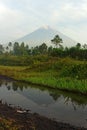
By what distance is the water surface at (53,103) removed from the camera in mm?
20141

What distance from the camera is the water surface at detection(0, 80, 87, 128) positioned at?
2014 cm

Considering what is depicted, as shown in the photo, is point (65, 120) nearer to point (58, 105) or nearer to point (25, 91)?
point (58, 105)

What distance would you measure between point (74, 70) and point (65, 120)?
2065 cm

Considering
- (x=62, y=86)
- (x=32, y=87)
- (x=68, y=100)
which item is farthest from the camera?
(x=32, y=87)

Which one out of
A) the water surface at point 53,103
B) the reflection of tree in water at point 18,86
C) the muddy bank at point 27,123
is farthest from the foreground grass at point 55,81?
the muddy bank at point 27,123

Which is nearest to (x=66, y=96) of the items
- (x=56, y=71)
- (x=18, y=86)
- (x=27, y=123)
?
(x=18, y=86)

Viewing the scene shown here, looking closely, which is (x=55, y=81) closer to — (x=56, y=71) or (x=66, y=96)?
(x=66, y=96)

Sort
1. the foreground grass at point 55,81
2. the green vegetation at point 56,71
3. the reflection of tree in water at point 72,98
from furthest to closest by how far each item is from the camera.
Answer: the green vegetation at point 56,71 < the foreground grass at point 55,81 < the reflection of tree in water at point 72,98

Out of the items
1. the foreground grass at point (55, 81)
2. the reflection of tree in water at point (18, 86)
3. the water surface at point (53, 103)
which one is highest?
the foreground grass at point (55, 81)

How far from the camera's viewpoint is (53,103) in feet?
85.7

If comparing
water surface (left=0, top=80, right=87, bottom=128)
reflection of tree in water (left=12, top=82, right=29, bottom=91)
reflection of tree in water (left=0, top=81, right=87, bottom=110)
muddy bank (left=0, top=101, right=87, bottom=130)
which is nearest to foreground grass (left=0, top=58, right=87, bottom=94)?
reflection of tree in water (left=0, top=81, right=87, bottom=110)

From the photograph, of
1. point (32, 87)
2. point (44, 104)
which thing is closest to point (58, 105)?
point (44, 104)

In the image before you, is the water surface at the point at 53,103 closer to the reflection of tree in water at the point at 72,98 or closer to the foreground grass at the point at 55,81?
the reflection of tree in water at the point at 72,98

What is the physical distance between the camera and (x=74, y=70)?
3912 centimetres
